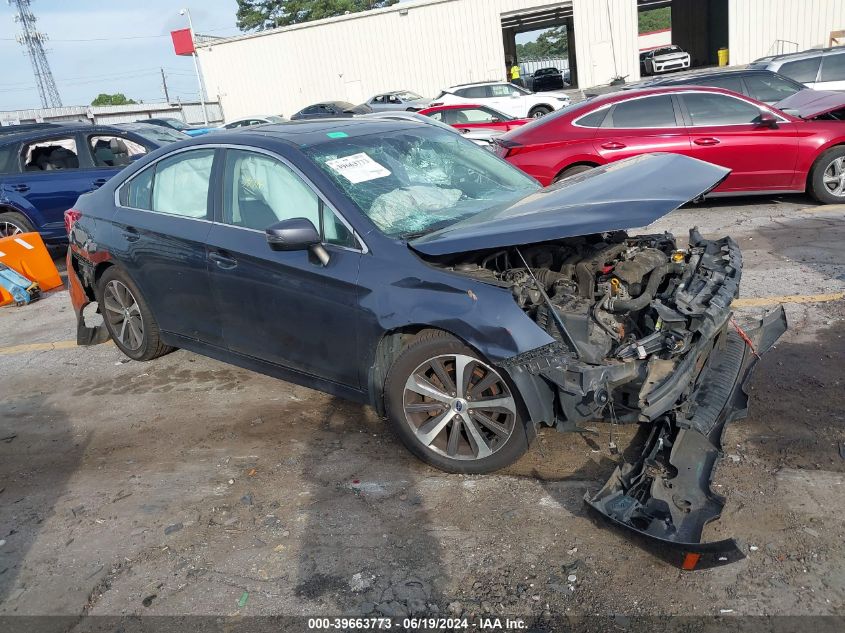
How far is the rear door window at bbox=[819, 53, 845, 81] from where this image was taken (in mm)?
13430

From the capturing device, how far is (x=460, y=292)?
342 cm

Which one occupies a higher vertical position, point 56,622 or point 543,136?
point 543,136

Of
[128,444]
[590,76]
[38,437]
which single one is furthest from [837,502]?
[590,76]

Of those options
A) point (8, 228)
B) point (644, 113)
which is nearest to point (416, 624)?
point (644, 113)

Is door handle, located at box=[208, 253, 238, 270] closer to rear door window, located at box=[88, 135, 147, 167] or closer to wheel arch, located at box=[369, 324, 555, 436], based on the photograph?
wheel arch, located at box=[369, 324, 555, 436]

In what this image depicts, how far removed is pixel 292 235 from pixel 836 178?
7508 millimetres

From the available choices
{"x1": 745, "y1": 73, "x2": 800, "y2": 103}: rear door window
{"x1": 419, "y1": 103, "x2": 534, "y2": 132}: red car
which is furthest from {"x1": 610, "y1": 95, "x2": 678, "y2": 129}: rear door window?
{"x1": 419, "y1": 103, "x2": 534, "y2": 132}: red car

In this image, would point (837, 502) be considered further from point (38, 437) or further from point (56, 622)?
point (38, 437)

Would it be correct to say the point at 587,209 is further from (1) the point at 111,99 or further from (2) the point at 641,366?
(1) the point at 111,99

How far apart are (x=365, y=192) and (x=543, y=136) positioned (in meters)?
5.65

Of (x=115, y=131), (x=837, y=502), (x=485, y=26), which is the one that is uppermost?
(x=485, y=26)

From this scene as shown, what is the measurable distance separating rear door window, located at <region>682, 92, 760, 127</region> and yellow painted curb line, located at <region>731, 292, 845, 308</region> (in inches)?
146

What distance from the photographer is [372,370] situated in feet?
12.4

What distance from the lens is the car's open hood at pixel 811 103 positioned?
8.41m
